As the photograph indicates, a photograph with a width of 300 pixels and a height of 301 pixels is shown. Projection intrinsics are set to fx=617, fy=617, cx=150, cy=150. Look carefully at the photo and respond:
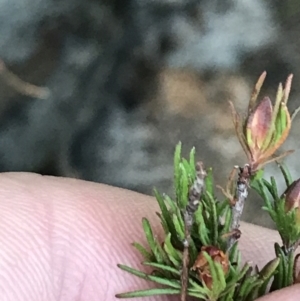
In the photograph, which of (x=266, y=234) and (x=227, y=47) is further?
(x=227, y=47)

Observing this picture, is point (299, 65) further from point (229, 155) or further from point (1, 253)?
point (1, 253)

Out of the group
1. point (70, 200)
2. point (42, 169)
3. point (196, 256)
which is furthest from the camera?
point (42, 169)

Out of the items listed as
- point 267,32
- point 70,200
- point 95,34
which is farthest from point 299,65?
point 70,200

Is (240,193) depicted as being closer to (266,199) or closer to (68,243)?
(266,199)

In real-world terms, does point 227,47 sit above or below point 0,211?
above

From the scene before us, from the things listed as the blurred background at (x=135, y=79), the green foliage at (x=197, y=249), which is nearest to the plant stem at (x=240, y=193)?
the green foliage at (x=197, y=249)

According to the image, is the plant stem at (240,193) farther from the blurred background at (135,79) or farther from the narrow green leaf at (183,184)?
the blurred background at (135,79)
